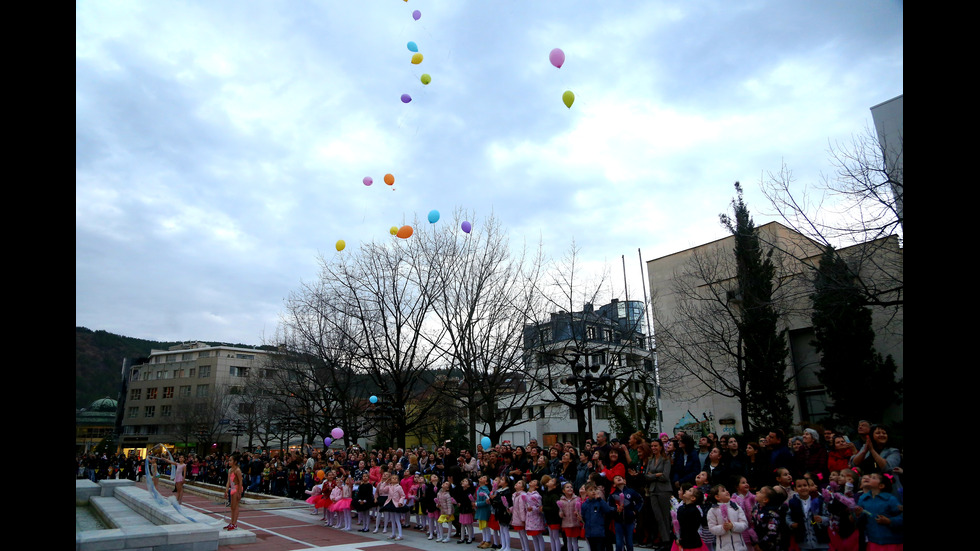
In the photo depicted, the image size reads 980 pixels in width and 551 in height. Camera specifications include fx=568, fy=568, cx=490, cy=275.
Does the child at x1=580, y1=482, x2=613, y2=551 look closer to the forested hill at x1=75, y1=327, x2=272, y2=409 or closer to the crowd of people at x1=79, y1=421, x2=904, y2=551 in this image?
the crowd of people at x1=79, y1=421, x2=904, y2=551

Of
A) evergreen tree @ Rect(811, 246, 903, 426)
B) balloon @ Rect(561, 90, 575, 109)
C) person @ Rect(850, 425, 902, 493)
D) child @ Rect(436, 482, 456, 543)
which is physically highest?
balloon @ Rect(561, 90, 575, 109)

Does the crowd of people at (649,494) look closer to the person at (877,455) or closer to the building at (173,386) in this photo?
the person at (877,455)

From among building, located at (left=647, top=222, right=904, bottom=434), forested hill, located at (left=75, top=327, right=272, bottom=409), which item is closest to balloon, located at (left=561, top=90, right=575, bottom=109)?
building, located at (left=647, top=222, right=904, bottom=434)

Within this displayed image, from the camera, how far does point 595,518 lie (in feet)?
32.8

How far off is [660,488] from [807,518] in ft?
10.5

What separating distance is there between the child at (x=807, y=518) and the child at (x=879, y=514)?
29.1 inches

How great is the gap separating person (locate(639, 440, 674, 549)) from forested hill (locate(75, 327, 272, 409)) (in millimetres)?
90259

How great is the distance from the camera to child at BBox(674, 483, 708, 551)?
8.53 m

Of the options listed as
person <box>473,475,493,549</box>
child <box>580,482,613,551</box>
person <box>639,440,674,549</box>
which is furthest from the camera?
person <box>473,475,493,549</box>

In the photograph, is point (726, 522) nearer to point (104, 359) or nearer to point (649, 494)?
point (649, 494)

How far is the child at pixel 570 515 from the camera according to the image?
1084 centimetres

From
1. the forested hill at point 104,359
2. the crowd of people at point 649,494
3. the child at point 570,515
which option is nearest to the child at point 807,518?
the crowd of people at point 649,494
